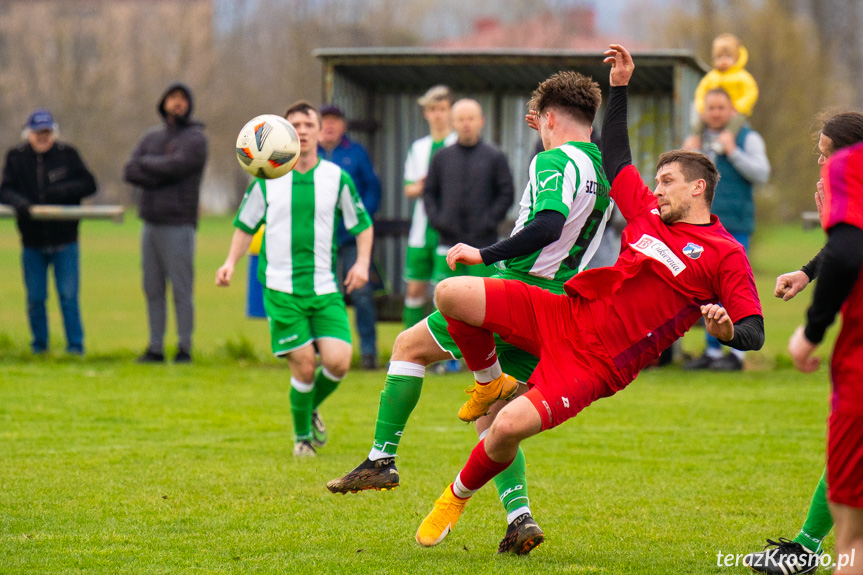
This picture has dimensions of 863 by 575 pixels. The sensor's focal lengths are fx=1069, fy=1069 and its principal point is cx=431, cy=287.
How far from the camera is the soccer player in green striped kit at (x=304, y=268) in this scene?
274 inches

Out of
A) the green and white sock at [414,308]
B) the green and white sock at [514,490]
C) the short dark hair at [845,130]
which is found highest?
the short dark hair at [845,130]

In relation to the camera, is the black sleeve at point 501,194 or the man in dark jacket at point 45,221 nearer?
the black sleeve at point 501,194

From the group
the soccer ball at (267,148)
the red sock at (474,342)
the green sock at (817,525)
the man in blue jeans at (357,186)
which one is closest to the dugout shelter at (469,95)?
the man in blue jeans at (357,186)

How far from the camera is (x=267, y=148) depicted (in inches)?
246

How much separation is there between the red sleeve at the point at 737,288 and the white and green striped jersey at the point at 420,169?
653cm

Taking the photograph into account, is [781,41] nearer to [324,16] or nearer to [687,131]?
[687,131]

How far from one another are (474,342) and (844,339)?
5.57ft

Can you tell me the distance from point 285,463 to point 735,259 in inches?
133

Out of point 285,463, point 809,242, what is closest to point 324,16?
point 809,242

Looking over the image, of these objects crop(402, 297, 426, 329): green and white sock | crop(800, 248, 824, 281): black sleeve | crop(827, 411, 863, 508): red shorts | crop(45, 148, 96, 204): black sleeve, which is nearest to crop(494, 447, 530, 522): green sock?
crop(800, 248, 824, 281): black sleeve

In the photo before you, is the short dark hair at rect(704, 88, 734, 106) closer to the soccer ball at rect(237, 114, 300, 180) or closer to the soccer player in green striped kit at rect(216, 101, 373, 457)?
the soccer player in green striped kit at rect(216, 101, 373, 457)

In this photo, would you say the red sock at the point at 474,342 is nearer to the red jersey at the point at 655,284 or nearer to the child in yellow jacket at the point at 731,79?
the red jersey at the point at 655,284

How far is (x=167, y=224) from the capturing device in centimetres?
1082

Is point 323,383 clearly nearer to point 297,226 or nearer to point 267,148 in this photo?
point 297,226
